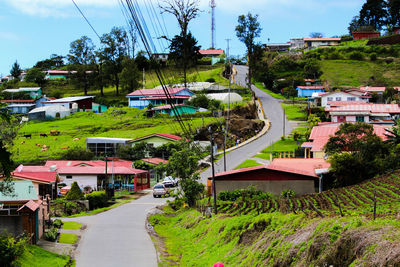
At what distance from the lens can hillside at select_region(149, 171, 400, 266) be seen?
13008 millimetres

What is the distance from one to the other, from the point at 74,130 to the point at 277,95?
40278 millimetres

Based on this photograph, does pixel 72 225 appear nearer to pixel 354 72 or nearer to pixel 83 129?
pixel 83 129

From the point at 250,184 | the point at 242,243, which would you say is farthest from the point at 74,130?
the point at 242,243

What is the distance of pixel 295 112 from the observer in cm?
8600

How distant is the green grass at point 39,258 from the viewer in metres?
18.8

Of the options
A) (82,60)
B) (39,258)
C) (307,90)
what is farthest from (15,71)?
(39,258)

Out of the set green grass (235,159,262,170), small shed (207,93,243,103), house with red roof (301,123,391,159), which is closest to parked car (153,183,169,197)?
green grass (235,159,262,170)

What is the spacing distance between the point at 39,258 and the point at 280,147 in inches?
1865

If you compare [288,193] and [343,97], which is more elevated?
[343,97]

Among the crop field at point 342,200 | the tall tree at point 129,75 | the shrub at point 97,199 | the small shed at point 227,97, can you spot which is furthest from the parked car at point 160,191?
the tall tree at point 129,75

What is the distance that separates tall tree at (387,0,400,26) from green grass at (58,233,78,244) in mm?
119282

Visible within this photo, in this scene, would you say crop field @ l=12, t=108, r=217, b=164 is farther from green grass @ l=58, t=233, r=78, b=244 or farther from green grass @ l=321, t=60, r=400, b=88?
green grass @ l=321, t=60, r=400, b=88

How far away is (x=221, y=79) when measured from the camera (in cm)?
10675

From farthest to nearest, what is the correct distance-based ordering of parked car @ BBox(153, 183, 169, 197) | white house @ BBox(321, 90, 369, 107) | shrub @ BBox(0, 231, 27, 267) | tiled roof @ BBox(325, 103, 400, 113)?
white house @ BBox(321, 90, 369, 107) → tiled roof @ BBox(325, 103, 400, 113) → parked car @ BBox(153, 183, 169, 197) → shrub @ BBox(0, 231, 27, 267)
